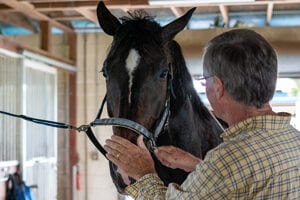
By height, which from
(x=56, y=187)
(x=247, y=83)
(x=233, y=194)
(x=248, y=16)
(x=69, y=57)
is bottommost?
(x=56, y=187)

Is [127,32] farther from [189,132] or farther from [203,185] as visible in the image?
[203,185]

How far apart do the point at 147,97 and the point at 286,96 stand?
4655 mm

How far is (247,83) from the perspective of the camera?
1.17m

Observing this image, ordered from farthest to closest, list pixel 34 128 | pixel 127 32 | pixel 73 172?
pixel 73 172, pixel 34 128, pixel 127 32

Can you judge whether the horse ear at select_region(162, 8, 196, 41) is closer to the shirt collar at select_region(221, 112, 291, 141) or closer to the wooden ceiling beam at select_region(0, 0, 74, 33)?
the shirt collar at select_region(221, 112, 291, 141)

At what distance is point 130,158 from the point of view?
136cm

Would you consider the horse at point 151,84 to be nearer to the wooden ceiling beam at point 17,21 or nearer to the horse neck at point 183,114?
the horse neck at point 183,114

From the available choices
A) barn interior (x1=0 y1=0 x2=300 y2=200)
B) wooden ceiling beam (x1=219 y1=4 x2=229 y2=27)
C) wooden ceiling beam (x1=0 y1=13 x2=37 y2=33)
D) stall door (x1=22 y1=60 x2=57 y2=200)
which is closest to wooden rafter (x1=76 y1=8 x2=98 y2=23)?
barn interior (x1=0 y1=0 x2=300 y2=200)

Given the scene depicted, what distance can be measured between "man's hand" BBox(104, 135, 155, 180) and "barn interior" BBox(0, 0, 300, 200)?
10.7 ft

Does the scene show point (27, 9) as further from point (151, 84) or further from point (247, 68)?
point (247, 68)

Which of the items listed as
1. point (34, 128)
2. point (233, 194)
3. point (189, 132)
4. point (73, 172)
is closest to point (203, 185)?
point (233, 194)

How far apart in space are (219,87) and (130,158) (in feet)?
1.02

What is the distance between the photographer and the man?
111 centimetres

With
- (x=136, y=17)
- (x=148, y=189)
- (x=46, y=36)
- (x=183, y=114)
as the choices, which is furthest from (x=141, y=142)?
(x=46, y=36)
